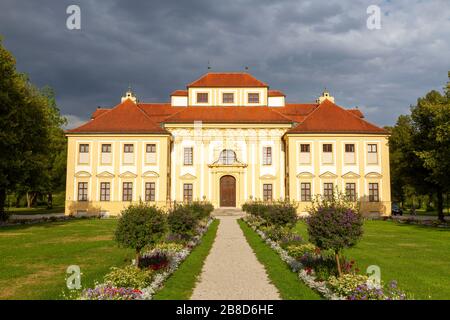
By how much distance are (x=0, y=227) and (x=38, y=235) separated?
6944mm

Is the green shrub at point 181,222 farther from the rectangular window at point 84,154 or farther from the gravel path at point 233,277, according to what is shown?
the rectangular window at point 84,154

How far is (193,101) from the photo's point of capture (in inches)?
1720

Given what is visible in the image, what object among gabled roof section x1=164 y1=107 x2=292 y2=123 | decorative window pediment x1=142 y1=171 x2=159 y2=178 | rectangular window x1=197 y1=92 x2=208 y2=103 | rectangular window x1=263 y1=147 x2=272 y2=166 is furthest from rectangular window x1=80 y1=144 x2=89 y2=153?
rectangular window x1=263 y1=147 x2=272 y2=166

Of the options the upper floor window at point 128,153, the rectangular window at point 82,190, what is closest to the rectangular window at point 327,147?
the upper floor window at point 128,153

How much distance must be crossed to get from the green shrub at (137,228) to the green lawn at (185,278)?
48.8 inches

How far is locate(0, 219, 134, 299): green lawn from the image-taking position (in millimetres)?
9938

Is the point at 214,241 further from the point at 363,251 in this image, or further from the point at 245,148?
the point at 245,148

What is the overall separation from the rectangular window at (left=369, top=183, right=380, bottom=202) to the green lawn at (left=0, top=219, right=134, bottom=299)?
25011 mm

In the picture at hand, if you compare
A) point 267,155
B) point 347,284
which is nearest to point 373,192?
point 267,155

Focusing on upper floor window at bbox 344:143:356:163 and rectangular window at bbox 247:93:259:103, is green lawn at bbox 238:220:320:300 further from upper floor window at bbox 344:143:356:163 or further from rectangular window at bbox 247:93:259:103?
rectangular window at bbox 247:93:259:103

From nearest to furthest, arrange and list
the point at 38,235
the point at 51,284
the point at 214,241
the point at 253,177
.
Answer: the point at 51,284 < the point at 214,241 < the point at 38,235 < the point at 253,177

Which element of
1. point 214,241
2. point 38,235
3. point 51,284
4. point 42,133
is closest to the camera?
point 51,284

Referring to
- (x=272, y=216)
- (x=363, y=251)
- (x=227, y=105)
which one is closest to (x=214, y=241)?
(x=272, y=216)

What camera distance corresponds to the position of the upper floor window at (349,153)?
38.0 meters
